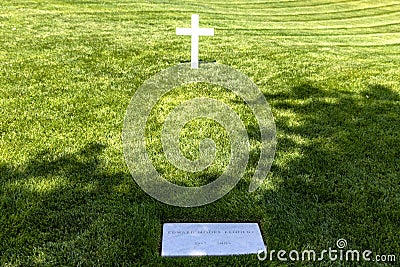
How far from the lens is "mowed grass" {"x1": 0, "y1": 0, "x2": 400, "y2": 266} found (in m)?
3.58

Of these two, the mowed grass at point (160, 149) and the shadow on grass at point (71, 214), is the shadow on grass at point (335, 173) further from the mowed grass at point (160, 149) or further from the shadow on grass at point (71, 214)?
the shadow on grass at point (71, 214)

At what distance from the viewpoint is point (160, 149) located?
501cm

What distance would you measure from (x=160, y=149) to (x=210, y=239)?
5.61 feet

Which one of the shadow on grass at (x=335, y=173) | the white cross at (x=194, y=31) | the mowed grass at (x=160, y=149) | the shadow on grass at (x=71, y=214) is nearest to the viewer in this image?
the shadow on grass at (x=71, y=214)

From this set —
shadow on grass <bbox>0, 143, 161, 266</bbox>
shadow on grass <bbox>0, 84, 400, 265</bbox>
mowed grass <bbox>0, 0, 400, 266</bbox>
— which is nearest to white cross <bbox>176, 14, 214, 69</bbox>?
mowed grass <bbox>0, 0, 400, 266</bbox>

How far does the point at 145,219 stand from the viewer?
149 inches

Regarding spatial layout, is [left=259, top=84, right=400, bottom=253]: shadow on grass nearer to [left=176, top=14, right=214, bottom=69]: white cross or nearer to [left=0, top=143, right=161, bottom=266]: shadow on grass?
[left=0, top=143, right=161, bottom=266]: shadow on grass

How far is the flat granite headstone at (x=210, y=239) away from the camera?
11.2ft

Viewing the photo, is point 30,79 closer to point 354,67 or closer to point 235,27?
point 354,67

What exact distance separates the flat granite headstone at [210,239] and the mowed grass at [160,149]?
9 cm

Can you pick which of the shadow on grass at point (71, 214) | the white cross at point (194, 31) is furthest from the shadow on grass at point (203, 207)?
the white cross at point (194, 31)

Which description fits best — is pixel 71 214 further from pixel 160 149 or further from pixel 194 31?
pixel 194 31

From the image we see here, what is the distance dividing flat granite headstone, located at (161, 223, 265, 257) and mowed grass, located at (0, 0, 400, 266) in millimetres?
86

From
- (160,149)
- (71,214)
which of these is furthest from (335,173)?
(71,214)
